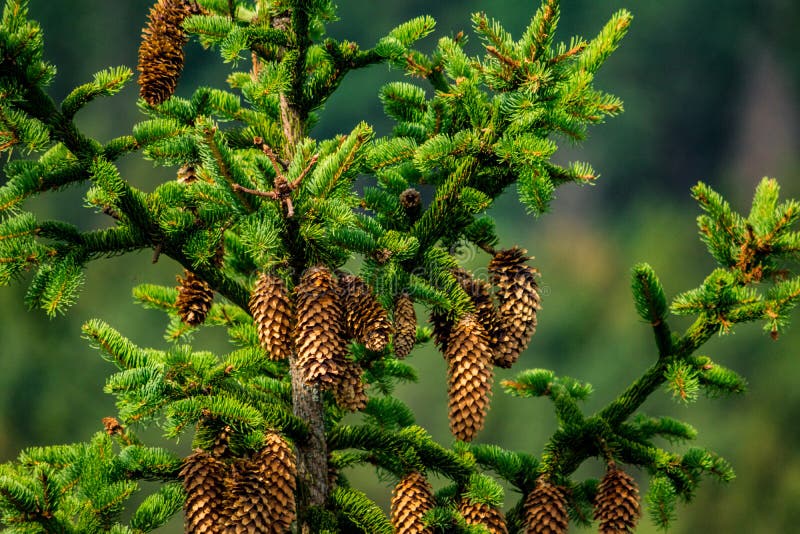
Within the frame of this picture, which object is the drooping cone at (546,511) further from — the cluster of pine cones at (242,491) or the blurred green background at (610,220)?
the blurred green background at (610,220)

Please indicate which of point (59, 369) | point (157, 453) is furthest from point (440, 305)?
point (59, 369)

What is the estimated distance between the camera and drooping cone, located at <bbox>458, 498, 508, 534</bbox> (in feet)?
7.05

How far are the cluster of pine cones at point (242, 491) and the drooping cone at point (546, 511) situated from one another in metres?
0.62

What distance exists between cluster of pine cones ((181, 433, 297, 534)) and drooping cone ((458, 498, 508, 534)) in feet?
1.49

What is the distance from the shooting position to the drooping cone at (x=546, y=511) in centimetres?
220

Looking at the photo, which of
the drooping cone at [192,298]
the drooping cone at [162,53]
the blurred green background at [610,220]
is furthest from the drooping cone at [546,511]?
the blurred green background at [610,220]

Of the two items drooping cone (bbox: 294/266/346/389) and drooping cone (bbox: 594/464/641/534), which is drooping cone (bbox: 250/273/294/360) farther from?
drooping cone (bbox: 594/464/641/534)

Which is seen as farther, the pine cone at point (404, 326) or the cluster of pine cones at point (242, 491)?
the pine cone at point (404, 326)

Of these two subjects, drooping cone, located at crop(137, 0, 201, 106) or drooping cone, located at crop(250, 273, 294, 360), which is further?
drooping cone, located at crop(137, 0, 201, 106)

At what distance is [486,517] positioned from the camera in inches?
84.7

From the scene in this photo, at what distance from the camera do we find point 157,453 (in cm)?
205

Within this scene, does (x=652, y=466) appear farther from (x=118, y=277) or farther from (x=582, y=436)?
(x=118, y=277)

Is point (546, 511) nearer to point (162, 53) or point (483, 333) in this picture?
point (483, 333)

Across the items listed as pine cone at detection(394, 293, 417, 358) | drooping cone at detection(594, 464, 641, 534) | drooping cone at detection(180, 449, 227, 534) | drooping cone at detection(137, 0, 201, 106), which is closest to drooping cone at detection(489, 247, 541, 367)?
pine cone at detection(394, 293, 417, 358)
